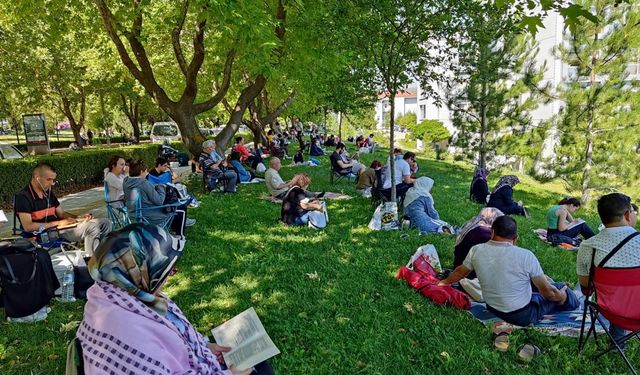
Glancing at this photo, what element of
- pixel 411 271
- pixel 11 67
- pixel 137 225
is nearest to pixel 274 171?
pixel 411 271

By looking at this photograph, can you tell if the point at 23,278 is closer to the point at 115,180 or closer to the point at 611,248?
the point at 115,180

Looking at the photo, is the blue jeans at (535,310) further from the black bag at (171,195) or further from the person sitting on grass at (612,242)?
the black bag at (171,195)

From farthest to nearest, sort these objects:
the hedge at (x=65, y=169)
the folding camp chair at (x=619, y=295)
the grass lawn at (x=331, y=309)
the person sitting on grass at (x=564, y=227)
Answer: the hedge at (x=65, y=169) < the person sitting on grass at (x=564, y=227) < the grass lawn at (x=331, y=309) < the folding camp chair at (x=619, y=295)

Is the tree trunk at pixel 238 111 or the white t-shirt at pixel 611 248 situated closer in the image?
the white t-shirt at pixel 611 248

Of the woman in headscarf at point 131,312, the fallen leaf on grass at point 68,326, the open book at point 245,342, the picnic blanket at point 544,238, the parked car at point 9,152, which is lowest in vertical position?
the picnic blanket at point 544,238

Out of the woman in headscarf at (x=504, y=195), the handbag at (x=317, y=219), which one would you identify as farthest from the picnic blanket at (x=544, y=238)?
the handbag at (x=317, y=219)

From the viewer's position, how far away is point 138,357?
1612mm

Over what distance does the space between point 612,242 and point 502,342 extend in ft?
3.95

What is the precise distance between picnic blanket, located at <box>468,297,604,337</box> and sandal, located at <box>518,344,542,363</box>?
0.31m

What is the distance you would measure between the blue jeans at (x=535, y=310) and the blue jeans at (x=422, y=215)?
3046 mm

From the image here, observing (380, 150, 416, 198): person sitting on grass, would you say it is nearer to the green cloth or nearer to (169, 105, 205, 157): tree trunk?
the green cloth

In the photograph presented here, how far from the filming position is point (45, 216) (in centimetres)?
533

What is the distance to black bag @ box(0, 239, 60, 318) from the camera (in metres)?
3.92

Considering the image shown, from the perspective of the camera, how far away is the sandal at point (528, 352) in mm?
3424
